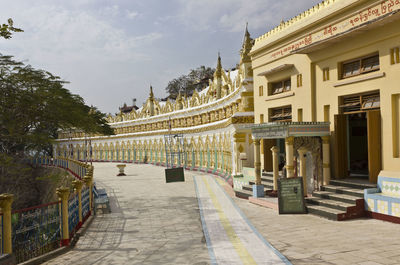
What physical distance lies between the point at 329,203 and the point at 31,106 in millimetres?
12349

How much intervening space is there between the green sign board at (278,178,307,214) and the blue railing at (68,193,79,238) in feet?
22.3

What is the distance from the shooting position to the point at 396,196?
10.5m

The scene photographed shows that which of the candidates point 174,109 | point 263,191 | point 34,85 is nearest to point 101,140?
point 174,109

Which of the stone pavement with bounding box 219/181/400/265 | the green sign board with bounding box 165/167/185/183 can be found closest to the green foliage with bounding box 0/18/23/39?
the stone pavement with bounding box 219/181/400/265

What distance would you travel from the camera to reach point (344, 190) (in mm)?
12078

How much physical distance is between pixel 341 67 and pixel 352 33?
169 centimetres

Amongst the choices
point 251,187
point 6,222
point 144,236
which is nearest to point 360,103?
point 251,187

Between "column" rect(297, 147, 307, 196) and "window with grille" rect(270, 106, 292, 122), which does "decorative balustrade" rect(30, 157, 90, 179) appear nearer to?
"window with grille" rect(270, 106, 292, 122)

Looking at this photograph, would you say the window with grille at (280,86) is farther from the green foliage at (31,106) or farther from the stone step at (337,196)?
the green foliage at (31,106)

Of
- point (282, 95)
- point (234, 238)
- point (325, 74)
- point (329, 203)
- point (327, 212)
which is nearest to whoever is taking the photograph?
point (234, 238)

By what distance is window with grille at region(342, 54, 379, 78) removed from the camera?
1201cm

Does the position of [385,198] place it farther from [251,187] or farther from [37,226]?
[37,226]

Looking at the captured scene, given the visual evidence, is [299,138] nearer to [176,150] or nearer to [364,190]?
[364,190]

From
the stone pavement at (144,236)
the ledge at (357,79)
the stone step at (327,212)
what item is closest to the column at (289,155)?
the stone step at (327,212)
